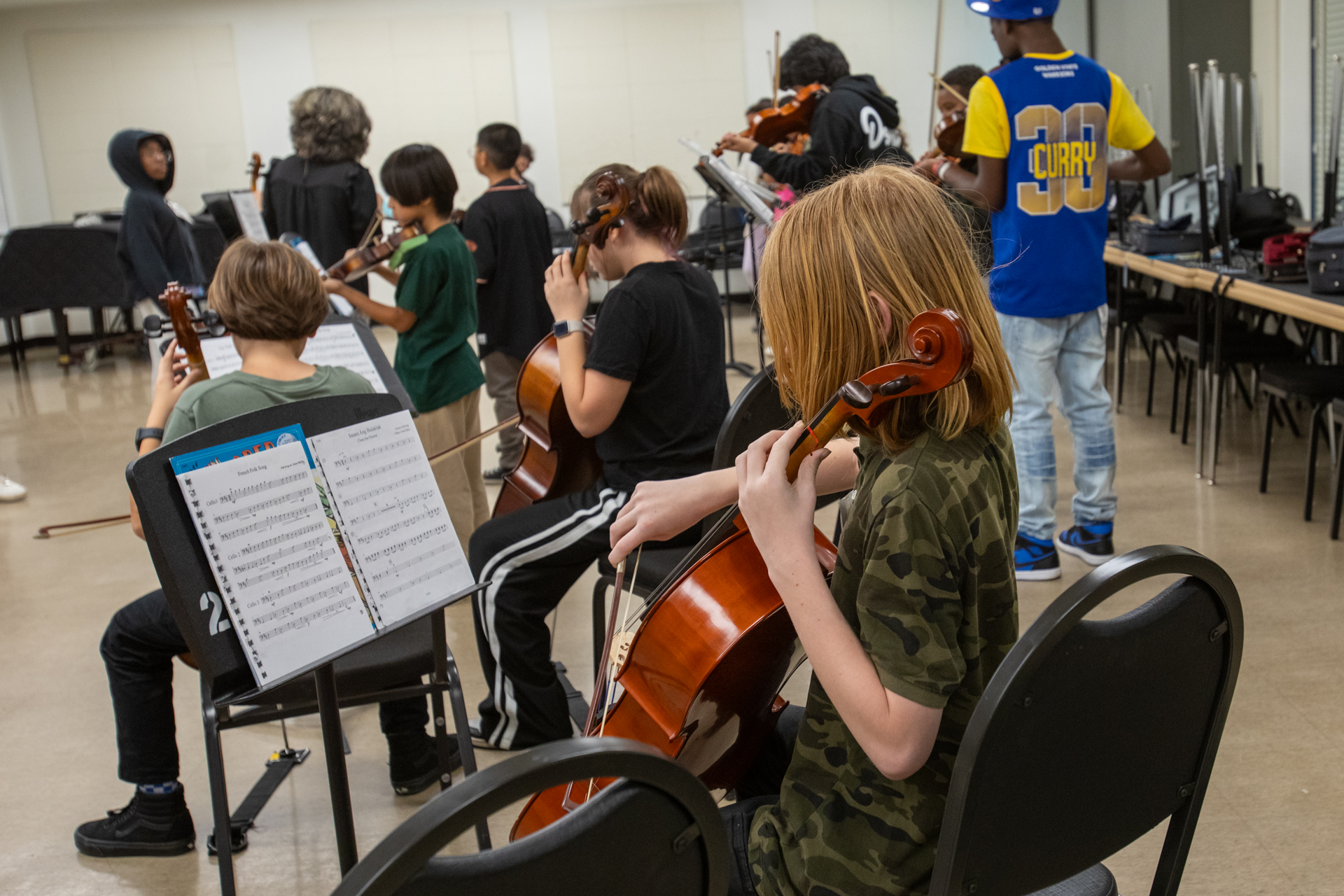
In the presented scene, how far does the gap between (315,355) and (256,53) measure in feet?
25.5

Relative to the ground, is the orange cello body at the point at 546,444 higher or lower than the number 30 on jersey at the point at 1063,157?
lower

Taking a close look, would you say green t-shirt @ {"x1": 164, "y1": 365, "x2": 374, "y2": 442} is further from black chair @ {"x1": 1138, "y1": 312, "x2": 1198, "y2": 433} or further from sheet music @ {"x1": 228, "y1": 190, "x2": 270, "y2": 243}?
black chair @ {"x1": 1138, "y1": 312, "x2": 1198, "y2": 433}

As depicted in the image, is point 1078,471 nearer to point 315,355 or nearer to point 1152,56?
point 315,355

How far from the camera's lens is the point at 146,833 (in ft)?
7.03

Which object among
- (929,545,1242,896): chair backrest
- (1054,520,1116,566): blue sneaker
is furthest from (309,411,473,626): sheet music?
(1054,520,1116,566): blue sneaker

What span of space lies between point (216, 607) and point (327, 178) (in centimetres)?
306

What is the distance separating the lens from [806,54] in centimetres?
436

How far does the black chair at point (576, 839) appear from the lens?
68cm

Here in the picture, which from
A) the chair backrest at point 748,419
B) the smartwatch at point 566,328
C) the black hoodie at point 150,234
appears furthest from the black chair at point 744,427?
the black hoodie at point 150,234

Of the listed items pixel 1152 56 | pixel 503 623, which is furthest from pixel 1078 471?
pixel 1152 56

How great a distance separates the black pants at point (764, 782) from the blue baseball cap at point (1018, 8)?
2.09m

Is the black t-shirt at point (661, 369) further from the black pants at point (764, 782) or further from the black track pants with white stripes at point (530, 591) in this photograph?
the black pants at point (764, 782)

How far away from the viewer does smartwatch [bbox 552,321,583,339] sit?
2352 mm

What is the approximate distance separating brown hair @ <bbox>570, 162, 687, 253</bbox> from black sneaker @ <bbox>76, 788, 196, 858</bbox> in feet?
4.65
